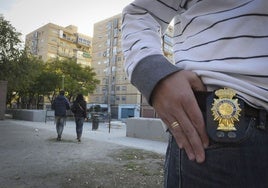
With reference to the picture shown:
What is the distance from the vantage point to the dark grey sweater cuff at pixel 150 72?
3.10 feet

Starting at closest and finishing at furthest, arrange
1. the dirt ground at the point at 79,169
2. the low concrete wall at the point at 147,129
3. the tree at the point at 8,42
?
the dirt ground at the point at 79,169 < the low concrete wall at the point at 147,129 < the tree at the point at 8,42

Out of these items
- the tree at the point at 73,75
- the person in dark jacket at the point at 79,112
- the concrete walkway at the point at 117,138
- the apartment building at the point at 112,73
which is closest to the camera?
the concrete walkway at the point at 117,138

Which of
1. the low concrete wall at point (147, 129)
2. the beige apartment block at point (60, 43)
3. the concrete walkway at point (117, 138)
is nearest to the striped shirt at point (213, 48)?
the concrete walkway at point (117, 138)

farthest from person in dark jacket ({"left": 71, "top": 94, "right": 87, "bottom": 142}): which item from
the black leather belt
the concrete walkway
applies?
the black leather belt

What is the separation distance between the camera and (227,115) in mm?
919

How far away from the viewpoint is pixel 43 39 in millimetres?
80000

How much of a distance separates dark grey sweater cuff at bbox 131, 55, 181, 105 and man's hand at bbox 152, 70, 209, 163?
18mm

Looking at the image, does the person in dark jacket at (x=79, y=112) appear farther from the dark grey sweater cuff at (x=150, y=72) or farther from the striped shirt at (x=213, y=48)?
the dark grey sweater cuff at (x=150, y=72)

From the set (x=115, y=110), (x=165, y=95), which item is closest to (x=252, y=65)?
(x=165, y=95)

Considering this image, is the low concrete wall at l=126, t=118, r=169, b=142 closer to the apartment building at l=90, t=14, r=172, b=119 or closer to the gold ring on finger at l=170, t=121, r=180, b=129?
the gold ring on finger at l=170, t=121, r=180, b=129

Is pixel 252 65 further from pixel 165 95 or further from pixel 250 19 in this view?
pixel 165 95

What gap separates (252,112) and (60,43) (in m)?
82.9

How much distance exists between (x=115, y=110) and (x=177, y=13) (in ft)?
204

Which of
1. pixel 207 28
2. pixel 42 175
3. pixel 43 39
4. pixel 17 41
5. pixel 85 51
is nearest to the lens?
pixel 207 28
